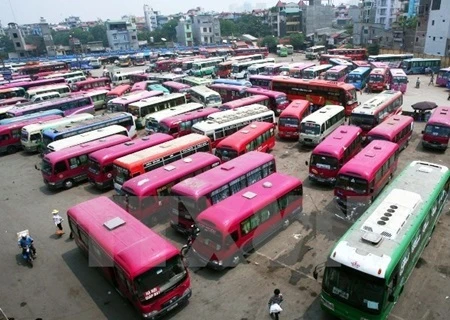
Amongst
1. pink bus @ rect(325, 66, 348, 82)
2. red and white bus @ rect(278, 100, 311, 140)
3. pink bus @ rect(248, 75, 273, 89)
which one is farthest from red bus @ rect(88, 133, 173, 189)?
pink bus @ rect(325, 66, 348, 82)

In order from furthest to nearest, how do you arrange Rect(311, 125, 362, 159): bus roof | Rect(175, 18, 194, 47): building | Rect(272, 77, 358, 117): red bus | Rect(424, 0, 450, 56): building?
Rect(175, 18, 194, 47): building
Rect(424, 0, 450, 56): building
Rect(272, 77, 358, 117): red bus
Rect(311, 125, 362, 159): bus roof

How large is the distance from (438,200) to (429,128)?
11.6 meters

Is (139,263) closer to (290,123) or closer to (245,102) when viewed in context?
(290,123)

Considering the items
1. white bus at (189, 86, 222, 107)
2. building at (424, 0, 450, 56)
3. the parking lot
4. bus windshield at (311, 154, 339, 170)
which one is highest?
building at (424, 0, 450, 56)

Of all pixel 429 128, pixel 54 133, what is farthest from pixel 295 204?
pixel 54 133

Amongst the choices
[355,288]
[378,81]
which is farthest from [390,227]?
[378,81]

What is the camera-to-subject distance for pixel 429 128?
23.7 m

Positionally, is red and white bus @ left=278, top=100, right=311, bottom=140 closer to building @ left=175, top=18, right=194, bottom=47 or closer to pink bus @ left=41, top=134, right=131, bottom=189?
pink bus @ left=41, top=134, right=131, bottom=189

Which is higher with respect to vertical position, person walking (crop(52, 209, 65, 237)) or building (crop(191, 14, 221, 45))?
building (crop(191, 14, 221, 45))

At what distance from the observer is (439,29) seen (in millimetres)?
57750

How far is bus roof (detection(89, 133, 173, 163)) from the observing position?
20.7 meters

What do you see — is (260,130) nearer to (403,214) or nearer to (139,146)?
(139,146)

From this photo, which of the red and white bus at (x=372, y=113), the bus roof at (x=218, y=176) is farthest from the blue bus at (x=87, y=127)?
the red and white bus at (x=372, y=113)

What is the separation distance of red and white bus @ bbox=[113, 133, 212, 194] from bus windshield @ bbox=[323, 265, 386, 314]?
1195 centimetres
